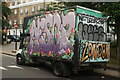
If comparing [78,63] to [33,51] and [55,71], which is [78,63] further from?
[33,51]

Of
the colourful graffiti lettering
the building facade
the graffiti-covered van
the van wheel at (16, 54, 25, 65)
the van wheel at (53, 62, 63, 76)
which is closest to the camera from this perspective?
the graffiti-covered van

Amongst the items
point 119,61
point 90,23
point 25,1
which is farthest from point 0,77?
point 25,1

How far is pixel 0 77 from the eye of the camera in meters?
8.16

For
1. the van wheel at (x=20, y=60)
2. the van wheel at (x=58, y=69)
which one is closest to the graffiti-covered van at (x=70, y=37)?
the van wheel at (x=58, y=69)

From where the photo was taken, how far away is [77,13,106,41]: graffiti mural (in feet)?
26.3

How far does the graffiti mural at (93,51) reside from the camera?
7875 millimetres

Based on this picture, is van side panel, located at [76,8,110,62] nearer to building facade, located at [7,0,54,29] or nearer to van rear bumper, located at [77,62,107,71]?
van rear bumper, located at [77,62,107,71]

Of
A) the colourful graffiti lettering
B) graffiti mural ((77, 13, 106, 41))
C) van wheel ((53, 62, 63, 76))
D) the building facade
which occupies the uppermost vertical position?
the building facade

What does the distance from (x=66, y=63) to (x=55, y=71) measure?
0.78m

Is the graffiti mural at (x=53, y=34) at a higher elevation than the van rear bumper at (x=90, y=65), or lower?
higher

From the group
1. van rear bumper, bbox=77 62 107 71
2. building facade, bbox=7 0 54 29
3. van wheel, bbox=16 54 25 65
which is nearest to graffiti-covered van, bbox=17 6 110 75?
van rear bumper, bbox=77 62 107 71

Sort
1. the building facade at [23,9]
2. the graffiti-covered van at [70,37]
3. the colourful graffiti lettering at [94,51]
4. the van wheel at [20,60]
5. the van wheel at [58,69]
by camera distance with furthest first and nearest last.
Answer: the building facade at [23,9] < the van wheel at [20,60] < the van wheel at [58,69] < the colourful graffiti lettering at [94,51] < the graffiti-covered van at [70,37]

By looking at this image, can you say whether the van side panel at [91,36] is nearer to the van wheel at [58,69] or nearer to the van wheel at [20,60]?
the van wheel at [58,69]

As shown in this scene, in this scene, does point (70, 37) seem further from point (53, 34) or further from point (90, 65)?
point (90, 65)
